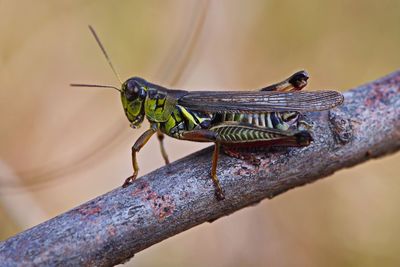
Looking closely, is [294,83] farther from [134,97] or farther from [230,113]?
[134,97]

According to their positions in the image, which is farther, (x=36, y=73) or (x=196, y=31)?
(x=36, y=73)

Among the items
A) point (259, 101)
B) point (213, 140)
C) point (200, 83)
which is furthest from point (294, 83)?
point (200, 83)

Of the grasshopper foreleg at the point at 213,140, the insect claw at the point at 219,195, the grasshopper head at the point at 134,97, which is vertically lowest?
the insect claw at the point at 219,195

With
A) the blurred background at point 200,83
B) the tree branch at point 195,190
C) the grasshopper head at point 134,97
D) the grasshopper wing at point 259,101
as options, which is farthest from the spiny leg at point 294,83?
the blurred background at point 200,83

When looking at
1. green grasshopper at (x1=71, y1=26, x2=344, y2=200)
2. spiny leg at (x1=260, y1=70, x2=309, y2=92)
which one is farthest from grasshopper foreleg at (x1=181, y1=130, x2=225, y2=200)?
spiny leg at (x1=260, y1=70, x2=309, y2=92)

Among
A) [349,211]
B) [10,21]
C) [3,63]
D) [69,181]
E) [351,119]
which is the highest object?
[10,21]

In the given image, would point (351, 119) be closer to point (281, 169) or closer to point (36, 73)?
point (281, 169)

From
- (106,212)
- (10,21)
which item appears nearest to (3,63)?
(10,21)

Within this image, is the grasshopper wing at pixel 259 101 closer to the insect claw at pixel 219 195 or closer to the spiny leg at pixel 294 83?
the spiny leg at pixel 294 83

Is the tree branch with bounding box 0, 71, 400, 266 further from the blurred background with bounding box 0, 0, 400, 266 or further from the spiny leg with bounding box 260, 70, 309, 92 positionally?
the blurred background with bounding box 0, 0, 400, 266
